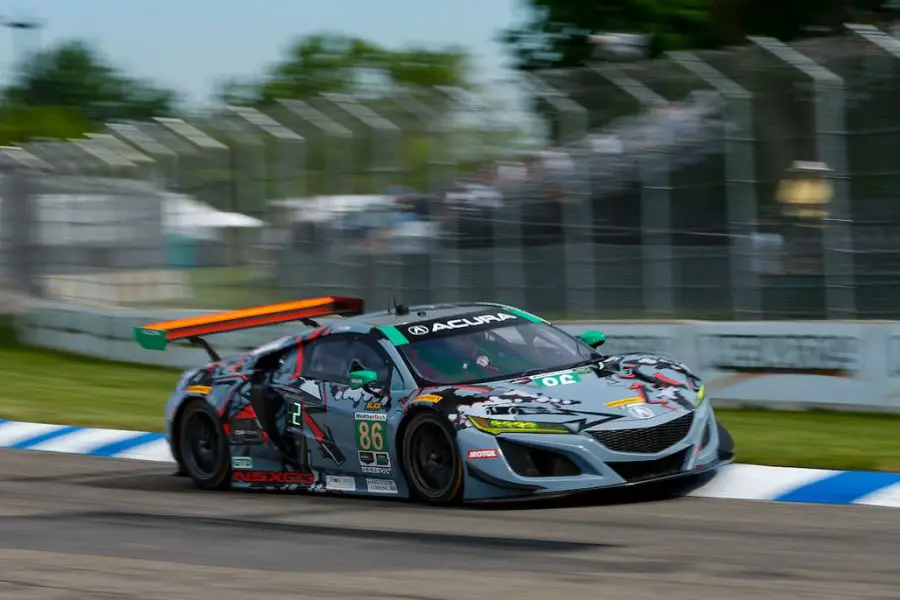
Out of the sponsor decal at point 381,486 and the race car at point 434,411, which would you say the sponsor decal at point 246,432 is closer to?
the race car at point 434,411

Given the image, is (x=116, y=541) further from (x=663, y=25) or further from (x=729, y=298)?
(x=663, y=25)

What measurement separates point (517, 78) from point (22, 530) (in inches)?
326

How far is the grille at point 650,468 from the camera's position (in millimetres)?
8461

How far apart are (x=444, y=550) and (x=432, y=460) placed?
5.41ft

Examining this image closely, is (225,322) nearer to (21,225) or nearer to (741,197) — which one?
(741,197)

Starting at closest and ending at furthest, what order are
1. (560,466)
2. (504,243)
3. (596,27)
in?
(560,466) < (504,243) < (596,27)

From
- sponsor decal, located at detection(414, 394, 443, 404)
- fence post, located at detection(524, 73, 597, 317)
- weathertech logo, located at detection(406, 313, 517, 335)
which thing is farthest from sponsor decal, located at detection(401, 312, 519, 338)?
fence post, located at detection(524, 73, 597, 317)

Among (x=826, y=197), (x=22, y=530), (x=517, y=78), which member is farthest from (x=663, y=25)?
(x=22, y=530)

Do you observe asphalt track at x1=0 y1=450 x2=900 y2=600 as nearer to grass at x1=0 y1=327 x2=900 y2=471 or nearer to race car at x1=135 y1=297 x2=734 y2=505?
race car at x1=135 y1=297 x2=734 y2=505

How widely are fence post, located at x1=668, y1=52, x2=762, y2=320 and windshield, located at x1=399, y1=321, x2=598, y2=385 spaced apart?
4348mm

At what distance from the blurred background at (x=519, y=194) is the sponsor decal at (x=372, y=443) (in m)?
5.68

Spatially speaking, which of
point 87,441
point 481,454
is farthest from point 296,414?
point 87,441

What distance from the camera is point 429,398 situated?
894 centimetres

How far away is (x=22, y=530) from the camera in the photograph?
8.88 m
